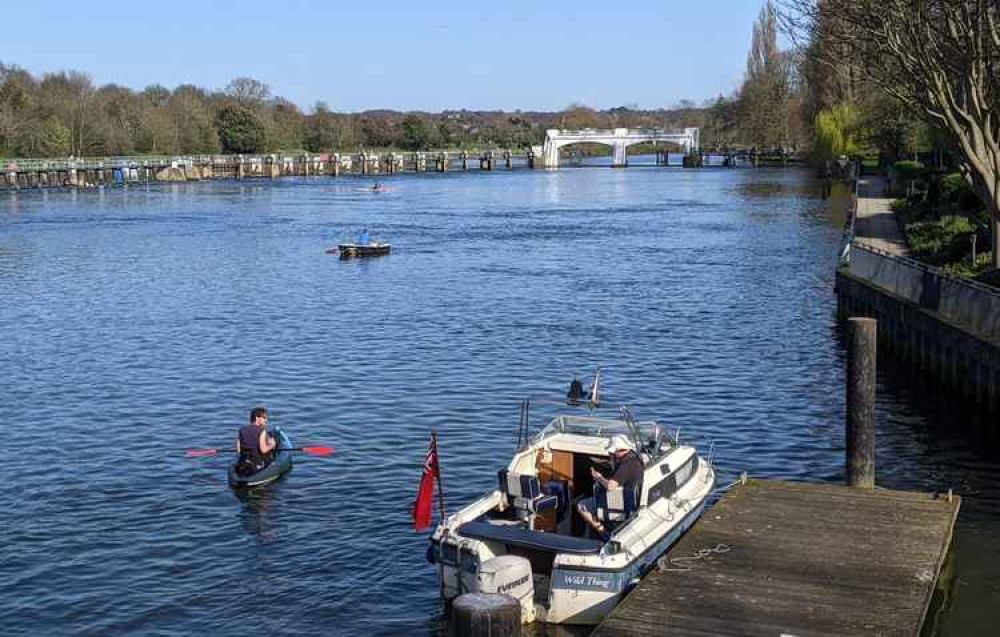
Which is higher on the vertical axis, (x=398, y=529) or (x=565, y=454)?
(x=565, y=454)

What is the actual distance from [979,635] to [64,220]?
312ft

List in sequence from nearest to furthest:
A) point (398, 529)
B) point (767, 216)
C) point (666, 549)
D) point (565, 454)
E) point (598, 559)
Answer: point (598, 559) → point (666, 549) → point (565, 454) → point (398, 529) → point (767, 216)

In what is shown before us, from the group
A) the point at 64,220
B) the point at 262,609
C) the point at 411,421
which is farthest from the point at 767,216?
the point at 262,609

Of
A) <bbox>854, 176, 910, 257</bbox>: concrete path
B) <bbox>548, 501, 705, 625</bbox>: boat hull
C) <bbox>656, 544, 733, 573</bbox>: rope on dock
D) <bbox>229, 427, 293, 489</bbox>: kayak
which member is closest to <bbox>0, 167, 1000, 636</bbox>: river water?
<bbox>229, 427, 293, 489</bbox>: kayak

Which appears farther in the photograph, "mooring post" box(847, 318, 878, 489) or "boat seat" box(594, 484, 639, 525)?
"mooring post" box(847, 318, 878, 489)

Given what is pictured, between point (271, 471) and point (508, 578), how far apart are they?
10679mm

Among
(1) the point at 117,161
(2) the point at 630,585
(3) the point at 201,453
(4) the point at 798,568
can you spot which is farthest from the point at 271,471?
(1) the point at 117,161

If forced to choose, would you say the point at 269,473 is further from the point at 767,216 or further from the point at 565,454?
the point at 767,216

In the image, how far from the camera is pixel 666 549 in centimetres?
2059

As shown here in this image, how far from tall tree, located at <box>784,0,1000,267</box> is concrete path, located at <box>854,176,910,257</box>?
11.0 m

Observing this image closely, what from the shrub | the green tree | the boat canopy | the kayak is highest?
the green tree

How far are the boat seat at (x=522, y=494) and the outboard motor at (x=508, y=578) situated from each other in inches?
94.2

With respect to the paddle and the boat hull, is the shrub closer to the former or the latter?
the paddle

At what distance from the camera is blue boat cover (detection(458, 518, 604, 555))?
18938 millimetres
